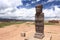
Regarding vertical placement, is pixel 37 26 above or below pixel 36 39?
above

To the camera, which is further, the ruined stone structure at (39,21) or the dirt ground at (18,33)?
the dirt ground at (18,33)

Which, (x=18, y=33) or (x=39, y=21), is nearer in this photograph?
A: (x=39, y=21)

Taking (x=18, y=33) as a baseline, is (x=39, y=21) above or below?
above

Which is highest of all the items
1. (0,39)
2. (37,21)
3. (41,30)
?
(37,21)

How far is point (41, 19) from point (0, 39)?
5.67 metres

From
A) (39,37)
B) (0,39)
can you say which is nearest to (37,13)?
(39,37)

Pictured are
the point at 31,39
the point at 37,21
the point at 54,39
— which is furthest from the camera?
the point at 54,39

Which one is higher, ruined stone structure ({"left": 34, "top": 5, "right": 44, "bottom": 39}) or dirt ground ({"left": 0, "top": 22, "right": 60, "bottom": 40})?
ruined stone structure ({"left": 34, "top": 5, "right": 44, "bottom": 39})

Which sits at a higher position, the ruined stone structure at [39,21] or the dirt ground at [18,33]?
the ruined stone structure at [39,21]

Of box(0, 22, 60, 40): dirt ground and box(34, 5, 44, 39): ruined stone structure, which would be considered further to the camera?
box(0, 22, 60, 40): dirt ground

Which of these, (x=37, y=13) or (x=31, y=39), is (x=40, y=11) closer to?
(x=37, y=13)

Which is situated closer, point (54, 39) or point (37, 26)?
point (37, 26)

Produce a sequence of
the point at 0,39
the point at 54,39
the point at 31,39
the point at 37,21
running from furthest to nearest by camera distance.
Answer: the point at 0,39
the point at 54,39
the point at 37,21
the point at 31,39

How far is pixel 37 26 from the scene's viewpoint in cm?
1312
